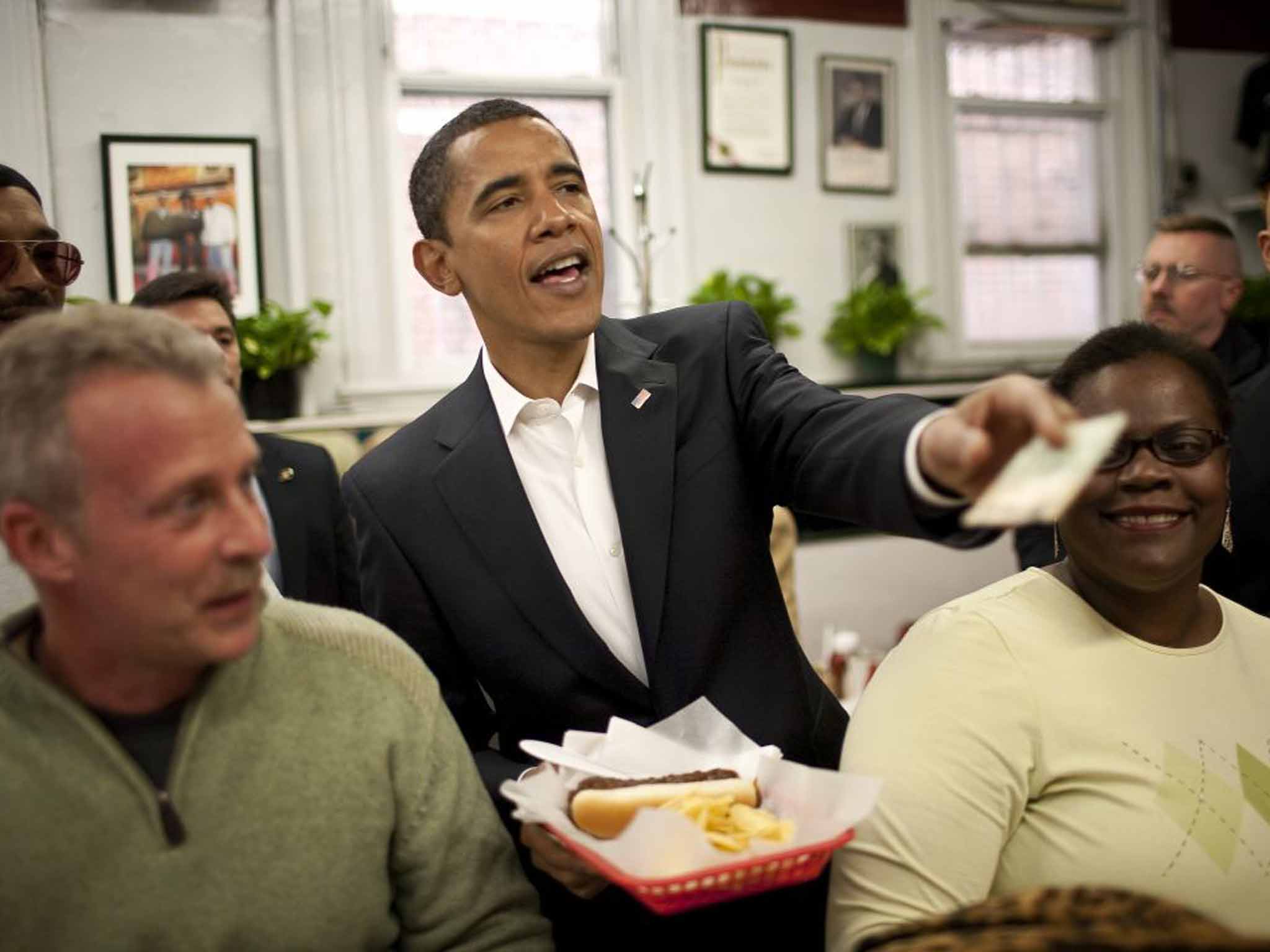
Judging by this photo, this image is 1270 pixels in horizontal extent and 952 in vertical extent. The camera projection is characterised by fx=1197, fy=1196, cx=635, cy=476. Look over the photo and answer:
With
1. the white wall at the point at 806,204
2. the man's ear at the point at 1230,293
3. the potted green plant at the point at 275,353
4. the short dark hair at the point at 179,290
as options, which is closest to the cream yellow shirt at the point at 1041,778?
the short dark hair at the point at 179,290

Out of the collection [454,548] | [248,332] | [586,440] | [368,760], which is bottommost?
[368,760]

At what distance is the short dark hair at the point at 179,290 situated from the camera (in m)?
2.88

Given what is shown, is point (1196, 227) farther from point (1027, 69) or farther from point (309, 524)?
point (1027, 69)

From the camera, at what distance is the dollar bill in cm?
90

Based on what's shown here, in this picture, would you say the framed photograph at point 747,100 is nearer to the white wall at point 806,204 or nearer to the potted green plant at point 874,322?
the white wall at point 806,204

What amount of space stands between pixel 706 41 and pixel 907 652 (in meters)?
4.37

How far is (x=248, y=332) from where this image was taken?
443 cm

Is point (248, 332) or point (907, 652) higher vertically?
point (248, 332)

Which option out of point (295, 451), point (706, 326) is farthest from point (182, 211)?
point (706, 326)

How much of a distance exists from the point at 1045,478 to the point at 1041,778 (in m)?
0.61

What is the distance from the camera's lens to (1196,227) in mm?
3633

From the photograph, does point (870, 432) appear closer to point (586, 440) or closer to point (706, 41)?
point (586, 440)

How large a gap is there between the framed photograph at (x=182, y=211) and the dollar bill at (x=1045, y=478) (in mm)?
3882

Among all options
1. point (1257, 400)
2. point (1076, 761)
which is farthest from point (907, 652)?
point (1257, 400)
